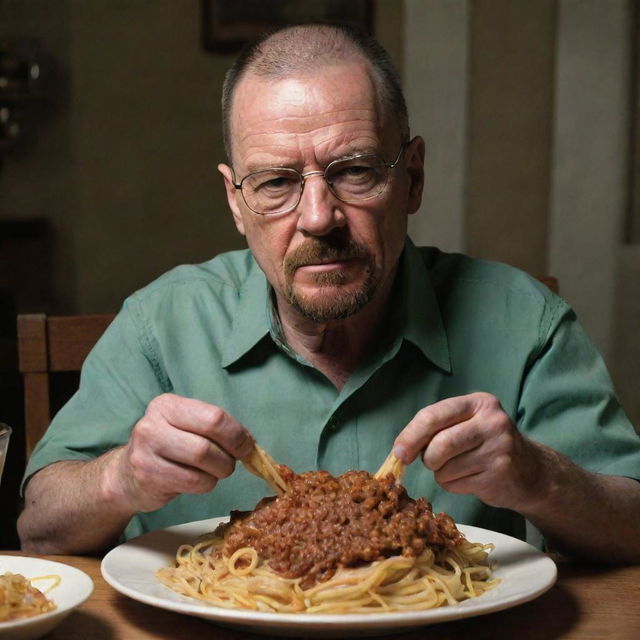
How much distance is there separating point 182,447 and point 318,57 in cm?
90

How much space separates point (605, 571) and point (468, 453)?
363 millimetres

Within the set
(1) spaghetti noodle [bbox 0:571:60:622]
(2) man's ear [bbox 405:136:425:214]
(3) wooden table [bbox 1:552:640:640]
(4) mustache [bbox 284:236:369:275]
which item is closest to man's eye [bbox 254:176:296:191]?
(4) mustache [bbox 284:236:369:275]

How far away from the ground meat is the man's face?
0.49 meters

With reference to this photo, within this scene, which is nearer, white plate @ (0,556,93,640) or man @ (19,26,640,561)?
white plate @ (0,556,93,640)

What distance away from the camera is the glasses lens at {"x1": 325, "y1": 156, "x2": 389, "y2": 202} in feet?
6.61

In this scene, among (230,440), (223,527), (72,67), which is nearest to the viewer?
(230,440)

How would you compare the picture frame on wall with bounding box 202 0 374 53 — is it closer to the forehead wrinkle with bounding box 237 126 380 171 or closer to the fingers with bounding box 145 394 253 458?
the forehead wrinkle with bounding box 237 126 380 171

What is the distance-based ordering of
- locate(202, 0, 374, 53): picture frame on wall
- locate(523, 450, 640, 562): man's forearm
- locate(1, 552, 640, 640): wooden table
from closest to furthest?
locate(1, 552, 640, 640): wooden table → locate(523, 450, 640, 562): man's forearm → locate(202, 0, 374, 53): picture frame on wall

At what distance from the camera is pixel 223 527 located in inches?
67.1

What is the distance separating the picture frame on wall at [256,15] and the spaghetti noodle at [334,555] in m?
4.11

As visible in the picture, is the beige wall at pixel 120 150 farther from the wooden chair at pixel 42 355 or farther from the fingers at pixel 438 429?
the fingers at pixel 438 429

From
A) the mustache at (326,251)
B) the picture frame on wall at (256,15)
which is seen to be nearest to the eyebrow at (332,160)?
the mustache at (326,251)

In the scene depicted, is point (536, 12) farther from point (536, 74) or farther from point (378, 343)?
point (378, 343)

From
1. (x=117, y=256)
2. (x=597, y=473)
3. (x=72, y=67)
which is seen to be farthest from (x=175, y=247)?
(x=597, y=473)
